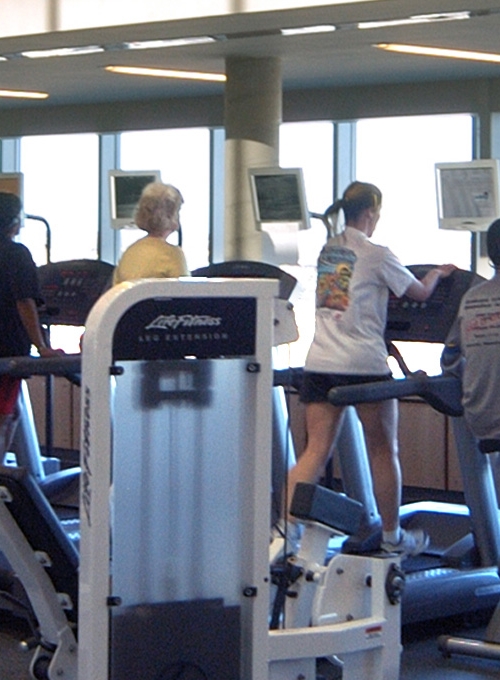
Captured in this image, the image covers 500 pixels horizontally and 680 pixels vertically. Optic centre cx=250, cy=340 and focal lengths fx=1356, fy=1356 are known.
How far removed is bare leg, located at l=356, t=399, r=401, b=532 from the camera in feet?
15.5

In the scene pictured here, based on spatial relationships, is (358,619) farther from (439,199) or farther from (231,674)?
(439,199)

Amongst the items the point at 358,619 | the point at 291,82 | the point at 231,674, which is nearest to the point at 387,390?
the point at 358,619

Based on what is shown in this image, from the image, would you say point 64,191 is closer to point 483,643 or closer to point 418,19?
point 418,19

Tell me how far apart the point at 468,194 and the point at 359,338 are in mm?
1203

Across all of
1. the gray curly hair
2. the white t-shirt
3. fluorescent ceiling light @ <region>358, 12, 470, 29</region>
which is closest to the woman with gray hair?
the gray curly hair

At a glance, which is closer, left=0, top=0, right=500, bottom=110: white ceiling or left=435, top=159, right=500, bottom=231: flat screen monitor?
left=435, top=159, right=500, bottom=231: flat screen monitor

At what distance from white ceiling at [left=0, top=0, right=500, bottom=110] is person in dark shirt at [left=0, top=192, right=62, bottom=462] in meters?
1.51

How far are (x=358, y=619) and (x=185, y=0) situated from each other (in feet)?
11.3

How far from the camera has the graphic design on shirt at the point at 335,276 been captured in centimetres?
468

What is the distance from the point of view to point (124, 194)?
7.41 m

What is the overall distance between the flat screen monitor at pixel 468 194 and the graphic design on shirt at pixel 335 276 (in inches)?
37.5

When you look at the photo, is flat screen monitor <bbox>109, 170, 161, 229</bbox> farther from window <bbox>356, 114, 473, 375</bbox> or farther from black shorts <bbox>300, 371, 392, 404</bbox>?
black shorts <bbox>300, 371, 392, 404</bbox>

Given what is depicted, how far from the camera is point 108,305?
111 inches

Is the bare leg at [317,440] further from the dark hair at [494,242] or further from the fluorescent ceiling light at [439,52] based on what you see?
the fluorescent ceiling light at [439,52]
